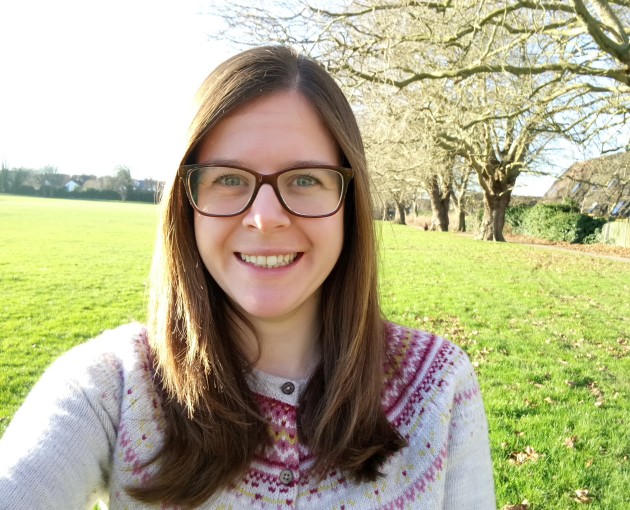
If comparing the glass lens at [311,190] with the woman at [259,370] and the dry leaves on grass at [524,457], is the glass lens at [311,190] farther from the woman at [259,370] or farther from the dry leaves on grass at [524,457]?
the dry leaves on grass at [524,457]

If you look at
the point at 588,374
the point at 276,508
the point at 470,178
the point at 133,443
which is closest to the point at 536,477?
the point at 588,374

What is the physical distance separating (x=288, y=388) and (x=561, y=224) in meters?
30.6

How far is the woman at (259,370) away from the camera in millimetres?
1230

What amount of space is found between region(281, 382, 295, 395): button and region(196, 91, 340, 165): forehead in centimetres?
64

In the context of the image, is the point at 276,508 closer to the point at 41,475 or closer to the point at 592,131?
the point at 41,475

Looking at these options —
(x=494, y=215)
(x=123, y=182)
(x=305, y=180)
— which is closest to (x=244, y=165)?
(x=305, y=180)

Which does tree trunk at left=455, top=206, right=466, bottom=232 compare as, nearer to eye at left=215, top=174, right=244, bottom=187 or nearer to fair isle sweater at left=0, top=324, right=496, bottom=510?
fair isle sweater at left=0, top=324, right=496, bottom=510

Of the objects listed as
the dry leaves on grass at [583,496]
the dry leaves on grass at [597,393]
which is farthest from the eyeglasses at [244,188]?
the dry leaves on grass at [597,393]

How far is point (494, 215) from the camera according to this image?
81.8ft

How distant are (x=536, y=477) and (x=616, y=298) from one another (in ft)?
27.5

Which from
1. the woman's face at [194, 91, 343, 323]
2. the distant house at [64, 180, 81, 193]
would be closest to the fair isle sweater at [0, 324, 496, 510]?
the woman's face at [194, 91, 343, 323]

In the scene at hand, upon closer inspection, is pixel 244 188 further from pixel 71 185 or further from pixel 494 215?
pixel 71 185

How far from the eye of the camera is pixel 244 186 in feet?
4.46

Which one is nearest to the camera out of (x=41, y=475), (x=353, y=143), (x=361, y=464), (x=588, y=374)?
(x=41, y=475)
